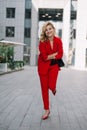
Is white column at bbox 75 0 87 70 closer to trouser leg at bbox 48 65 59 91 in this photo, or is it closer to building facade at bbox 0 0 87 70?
building facade at bbox 0 0 87 70

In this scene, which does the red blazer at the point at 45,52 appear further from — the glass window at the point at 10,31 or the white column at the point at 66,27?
the glass window at the point at 10,31

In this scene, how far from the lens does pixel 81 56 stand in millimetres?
53219

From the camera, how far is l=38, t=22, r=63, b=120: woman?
6.51 m

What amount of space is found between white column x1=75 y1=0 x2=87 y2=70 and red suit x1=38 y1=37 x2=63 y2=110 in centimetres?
4631

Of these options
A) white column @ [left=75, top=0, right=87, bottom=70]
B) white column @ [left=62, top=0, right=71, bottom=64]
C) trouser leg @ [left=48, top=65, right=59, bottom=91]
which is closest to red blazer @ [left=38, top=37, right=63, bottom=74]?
trouser leg @ [left=48, top=65, right=59, bottom=91]

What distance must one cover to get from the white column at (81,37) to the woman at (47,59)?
46303 mm

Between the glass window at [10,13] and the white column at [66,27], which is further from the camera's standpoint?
the glass window at [10,13]

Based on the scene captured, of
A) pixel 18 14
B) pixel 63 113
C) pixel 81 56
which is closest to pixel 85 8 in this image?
pixel 81 56

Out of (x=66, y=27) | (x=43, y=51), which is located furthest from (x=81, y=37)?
(x=43, y=51)

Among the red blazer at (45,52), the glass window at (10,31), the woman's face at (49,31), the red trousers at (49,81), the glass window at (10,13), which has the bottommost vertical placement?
the red trousers at (49,81)

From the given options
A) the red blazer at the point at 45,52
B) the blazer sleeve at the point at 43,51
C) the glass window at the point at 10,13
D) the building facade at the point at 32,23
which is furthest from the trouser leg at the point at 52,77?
the glass window at the point at 10,13

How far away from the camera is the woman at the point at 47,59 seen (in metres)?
6.51

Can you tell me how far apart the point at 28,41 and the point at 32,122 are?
173ft

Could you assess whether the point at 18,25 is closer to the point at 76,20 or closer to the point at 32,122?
the point at 76,20
